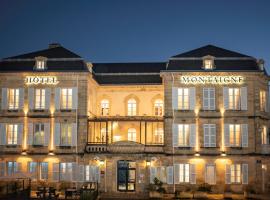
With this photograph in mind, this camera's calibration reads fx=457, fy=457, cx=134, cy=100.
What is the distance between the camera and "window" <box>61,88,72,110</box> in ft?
141

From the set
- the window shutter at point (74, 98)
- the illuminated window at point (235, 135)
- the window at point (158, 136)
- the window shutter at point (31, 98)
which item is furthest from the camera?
the window at point (158, 136)

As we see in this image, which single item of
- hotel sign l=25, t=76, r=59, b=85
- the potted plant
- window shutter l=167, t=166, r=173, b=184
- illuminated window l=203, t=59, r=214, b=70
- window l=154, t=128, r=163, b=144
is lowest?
the potted plant

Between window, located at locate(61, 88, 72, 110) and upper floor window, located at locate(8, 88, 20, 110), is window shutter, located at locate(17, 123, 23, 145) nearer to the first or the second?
upper floor window, located at locate(8, 88, 20, 110)

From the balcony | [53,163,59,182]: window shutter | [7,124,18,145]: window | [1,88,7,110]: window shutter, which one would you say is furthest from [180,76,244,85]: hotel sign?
[1,88,7,110]: window shutter

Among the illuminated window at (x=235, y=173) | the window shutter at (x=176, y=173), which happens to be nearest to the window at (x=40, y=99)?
the window shutter at (x=176, y=173)

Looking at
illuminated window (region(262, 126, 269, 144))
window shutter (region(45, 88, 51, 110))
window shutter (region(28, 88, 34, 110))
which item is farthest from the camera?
illuminated window (region(262, 126, 269, 144))

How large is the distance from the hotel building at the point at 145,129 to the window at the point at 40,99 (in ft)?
0.31

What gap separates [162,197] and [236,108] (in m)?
10.9

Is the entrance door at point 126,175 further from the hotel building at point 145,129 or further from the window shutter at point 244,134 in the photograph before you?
the window shutter at point 244,134

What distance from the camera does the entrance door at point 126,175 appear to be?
41.2 metres

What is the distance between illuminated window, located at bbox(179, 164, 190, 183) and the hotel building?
A: 92 mm

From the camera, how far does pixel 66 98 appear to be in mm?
43062

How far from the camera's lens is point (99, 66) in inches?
2050

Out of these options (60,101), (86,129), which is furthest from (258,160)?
(60,101)
